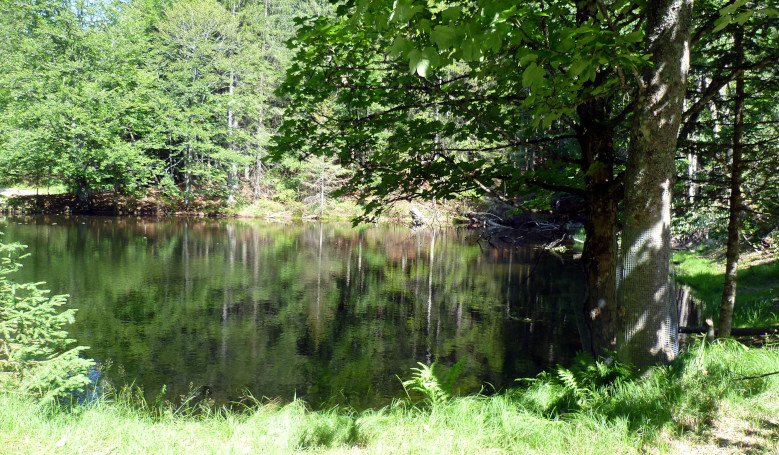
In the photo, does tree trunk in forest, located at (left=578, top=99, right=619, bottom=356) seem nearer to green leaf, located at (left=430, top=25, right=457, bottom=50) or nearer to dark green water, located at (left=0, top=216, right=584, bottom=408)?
dark green water, located at (left=0, top=216, right=584, bottom=408)

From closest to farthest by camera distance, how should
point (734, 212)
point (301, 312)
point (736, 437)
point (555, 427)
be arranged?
point (736, 437)
point (555, 427)
point (734, 212)
point (301, 312)

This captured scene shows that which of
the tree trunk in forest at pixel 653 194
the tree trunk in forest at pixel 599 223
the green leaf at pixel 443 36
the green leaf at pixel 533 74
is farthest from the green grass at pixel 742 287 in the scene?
the green leaf at pixel 443 36

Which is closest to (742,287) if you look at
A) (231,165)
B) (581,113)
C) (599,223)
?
(599,223)

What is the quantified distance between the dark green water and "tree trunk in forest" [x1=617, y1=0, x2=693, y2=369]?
9.07ft

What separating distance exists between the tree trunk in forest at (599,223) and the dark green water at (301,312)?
115cm

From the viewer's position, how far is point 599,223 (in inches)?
209

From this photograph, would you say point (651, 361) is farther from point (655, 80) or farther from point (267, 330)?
point (267, 330)

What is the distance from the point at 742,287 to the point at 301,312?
11.3 m

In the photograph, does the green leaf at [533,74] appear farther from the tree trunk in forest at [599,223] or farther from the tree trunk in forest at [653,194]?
the tree trunk in forest at [599,223]

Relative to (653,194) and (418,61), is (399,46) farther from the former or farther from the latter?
(653,194)

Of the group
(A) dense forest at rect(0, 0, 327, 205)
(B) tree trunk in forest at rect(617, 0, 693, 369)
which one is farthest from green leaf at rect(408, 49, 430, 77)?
(A) dense forest at rect(0, 0, 327, 205)

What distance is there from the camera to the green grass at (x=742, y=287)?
29.2ft

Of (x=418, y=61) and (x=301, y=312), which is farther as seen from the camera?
(x=301, y=312)

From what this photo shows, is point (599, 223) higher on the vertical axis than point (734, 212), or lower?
lower
